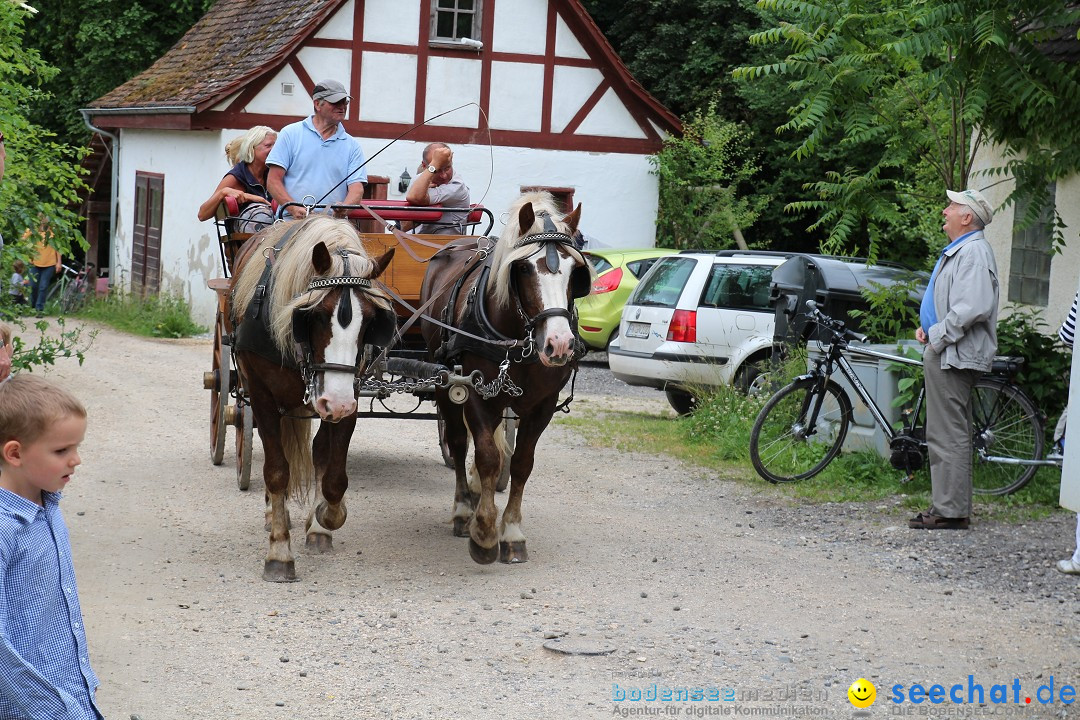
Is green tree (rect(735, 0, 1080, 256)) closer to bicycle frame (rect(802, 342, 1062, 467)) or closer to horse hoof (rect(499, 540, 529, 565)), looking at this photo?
bicycle frame (rect(802, 342, 1062, 467))

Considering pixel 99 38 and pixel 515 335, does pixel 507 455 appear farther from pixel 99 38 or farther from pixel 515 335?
pixel 99 38

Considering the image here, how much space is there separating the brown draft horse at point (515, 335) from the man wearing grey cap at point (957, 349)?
268cm

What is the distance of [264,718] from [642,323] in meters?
9.40

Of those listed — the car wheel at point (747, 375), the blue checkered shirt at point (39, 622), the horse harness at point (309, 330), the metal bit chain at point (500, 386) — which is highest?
the horse harness at point (309, 330)

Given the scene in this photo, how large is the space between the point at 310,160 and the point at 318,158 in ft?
0.18

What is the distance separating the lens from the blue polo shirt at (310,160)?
8039mm

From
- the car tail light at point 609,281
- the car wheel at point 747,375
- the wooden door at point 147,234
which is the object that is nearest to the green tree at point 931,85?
the car wheel at point 747,375

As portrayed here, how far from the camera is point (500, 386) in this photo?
6.79 metres

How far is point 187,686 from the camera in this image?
4.88 metres

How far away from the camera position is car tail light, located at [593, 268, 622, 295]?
57.8 ft

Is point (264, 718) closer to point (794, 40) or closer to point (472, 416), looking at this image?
point (472, 416)

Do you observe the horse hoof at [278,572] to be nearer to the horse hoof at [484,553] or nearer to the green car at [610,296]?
the horse hoof at [484,553]

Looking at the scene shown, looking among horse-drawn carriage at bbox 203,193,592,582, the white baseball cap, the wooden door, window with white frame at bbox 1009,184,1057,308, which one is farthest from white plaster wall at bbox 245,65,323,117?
the white baseball cap

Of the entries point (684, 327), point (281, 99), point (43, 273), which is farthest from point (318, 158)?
point (43, 273)
